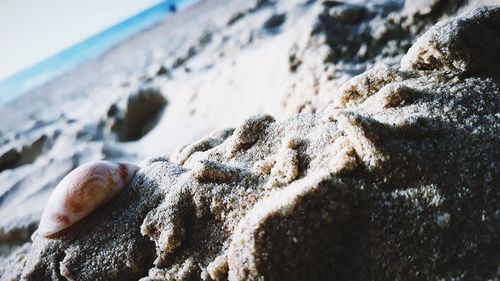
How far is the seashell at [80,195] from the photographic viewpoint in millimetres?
1518

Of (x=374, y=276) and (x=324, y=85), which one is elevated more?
(x=374, y=276)

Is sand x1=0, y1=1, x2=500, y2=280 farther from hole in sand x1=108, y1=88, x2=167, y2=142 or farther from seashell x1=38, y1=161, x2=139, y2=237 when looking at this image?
hole in sand x1=108, y1=88, x2=167, y2=142

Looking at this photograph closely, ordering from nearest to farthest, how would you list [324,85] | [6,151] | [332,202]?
1. [332,202]
2. [324,85]
3. [6,151]

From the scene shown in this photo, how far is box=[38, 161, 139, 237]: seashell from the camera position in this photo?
4.98ft

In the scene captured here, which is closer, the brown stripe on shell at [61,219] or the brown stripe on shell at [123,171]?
the brown stripe on shell at [61,219]

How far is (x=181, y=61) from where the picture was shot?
5.35m

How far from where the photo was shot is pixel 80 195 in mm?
1522

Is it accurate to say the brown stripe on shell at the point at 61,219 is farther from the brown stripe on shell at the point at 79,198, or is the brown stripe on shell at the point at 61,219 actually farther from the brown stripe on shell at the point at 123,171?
the brown stripe on shell at the point at 123,171

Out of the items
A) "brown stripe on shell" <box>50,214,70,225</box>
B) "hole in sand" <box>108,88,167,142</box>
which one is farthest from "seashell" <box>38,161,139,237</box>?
"hole in sand" <box>108,88,167,142</box>

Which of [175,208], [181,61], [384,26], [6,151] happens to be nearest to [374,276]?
[175,208]

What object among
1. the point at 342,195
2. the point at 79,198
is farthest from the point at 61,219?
the point at 342,195

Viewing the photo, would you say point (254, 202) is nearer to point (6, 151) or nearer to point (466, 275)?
point (466, 275)

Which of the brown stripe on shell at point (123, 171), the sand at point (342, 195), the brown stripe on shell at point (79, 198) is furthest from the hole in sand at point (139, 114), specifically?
the brown stripe on shell at point (79, 198)

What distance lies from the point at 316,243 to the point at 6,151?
4107 mm
